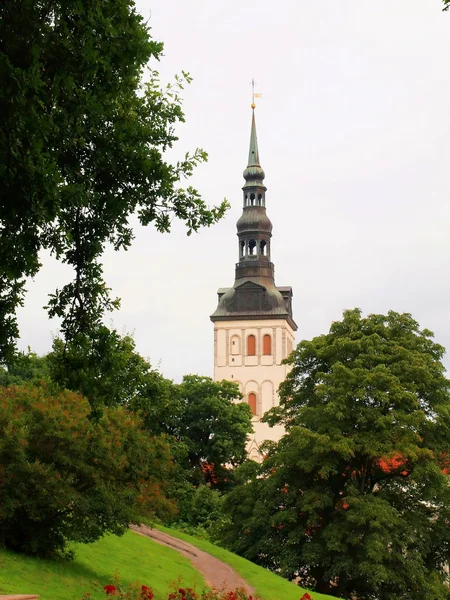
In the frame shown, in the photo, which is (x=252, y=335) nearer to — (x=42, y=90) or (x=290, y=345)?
(x=290, y=345)

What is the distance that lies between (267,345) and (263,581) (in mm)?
75009

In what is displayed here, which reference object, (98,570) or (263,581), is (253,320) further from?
(98,570)

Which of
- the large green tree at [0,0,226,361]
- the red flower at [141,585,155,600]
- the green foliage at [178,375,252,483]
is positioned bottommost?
the red flower at [141,585,155,600]

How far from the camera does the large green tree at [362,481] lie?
32.2 meters

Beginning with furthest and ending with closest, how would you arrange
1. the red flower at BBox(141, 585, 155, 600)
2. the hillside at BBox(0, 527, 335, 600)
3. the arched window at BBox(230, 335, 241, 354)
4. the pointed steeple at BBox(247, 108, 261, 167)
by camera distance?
the pointed steeple at BBox(247, 108, 261, 167)
the arched window at BBox(230, 335, 241, 354)
the hillside at BBox(0, 527, 335, 600)
the red flower at BBox(141, 585, 155, 600)

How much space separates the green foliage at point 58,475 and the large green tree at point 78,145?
9.50 m

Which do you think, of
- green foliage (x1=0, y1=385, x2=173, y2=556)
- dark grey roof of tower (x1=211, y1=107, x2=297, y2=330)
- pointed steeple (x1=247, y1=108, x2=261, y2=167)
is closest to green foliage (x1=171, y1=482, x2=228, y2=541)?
green foliage (x1=0, y1=385, x2=173, y2=556)

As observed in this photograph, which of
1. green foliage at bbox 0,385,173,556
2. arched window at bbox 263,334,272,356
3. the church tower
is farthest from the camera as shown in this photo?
arched window at bbox 263,334,272,356

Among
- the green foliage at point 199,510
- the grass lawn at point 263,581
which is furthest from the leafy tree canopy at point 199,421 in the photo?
the grass lawn at point 263,581

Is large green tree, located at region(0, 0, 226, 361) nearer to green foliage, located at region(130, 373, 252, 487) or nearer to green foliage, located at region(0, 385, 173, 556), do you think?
green foliage, located at region(0, 385, 173, 556)

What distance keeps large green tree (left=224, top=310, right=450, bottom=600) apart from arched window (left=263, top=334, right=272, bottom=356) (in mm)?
66495

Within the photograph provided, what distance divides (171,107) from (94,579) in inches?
505

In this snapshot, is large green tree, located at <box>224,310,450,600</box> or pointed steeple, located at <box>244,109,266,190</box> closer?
large green tree, located at <box>224,310,450,600</box>

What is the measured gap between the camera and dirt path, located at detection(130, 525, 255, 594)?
1113 inches
